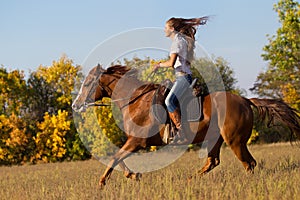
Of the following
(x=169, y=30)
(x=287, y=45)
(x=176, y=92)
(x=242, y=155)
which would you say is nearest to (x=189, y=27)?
(x=169, y=30)

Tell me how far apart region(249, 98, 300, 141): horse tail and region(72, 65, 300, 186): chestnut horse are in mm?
377

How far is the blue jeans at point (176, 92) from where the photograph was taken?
26.4 ft

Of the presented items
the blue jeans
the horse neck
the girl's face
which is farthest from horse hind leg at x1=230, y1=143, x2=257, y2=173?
the girl's face

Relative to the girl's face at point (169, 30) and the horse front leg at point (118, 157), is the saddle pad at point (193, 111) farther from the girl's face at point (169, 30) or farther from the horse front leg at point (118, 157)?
the girl's face at point (169, 30)

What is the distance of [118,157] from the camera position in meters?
7.96

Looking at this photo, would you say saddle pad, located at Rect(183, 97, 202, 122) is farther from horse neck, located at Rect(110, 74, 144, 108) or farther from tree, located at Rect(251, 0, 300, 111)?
tree, located at Rect(251, 0, 300, 111)

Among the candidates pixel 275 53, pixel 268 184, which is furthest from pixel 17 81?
pixel 268 184

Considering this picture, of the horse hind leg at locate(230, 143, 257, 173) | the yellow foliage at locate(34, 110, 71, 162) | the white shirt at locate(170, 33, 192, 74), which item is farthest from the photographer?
the yellow foliage at locate(34, 110, 71, 162)

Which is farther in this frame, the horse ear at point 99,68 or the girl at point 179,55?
the horse ear at point 99,68

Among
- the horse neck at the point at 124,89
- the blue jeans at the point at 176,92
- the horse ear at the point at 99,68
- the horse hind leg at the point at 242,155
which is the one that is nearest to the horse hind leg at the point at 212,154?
the horse hind leg at the point at 242,155

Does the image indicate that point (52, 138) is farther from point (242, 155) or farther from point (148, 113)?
point (242, 155)

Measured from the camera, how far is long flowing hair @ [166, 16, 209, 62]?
801 centimetres

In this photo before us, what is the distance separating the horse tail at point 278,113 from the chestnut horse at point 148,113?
38 centimetres

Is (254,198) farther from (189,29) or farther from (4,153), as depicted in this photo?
(4,153)
